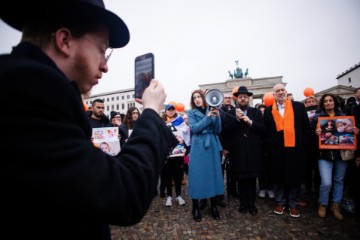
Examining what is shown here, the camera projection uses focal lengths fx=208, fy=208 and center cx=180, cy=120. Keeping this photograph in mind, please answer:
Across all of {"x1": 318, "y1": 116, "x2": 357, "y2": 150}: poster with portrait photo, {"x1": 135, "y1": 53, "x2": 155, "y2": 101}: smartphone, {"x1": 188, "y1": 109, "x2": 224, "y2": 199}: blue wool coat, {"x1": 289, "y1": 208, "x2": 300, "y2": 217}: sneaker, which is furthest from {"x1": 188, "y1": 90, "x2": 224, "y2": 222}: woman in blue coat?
{"x1": 135, "y1": 53, "x2": 155, "y2": 101}: smartphone

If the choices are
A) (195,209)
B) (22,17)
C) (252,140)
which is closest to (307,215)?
(252,140)

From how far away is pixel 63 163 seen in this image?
63cm

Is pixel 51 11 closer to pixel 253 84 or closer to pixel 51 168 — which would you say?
pixel 51 168

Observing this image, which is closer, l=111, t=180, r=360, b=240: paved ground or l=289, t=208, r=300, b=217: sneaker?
l=111, t=180, r=360, b=240: paved ground

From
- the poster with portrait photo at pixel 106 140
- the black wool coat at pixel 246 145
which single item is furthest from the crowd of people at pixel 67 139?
the black wool coat at pixel 246 145

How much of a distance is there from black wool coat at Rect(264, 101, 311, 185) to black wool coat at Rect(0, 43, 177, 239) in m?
4.30

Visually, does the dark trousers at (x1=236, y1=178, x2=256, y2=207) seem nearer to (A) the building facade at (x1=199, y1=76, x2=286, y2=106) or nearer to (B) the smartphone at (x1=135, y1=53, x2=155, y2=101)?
(B) the smartphone at (x1=135, y1=53, x2=155, y2=101)

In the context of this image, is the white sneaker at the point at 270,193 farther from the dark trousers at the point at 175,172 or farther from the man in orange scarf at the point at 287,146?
the dark trousers at the point at 175,172

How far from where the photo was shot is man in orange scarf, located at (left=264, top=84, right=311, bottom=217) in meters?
4.32

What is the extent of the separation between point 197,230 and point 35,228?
361 cm

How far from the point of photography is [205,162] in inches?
170

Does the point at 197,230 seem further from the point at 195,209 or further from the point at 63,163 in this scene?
the point at 63,163

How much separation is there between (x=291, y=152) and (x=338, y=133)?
3.23ft

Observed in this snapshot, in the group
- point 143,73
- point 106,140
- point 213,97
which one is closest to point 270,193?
point 213,97
